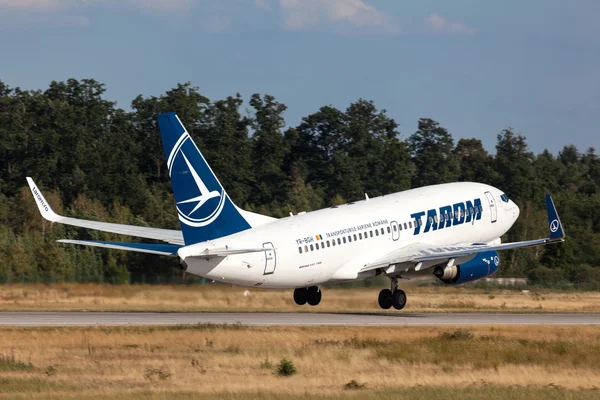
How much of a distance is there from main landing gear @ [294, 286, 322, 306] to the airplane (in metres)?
Result: 0.05

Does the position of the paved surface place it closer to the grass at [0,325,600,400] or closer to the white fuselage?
Result: the white fuselage

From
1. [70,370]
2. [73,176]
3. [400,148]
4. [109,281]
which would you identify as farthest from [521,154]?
[70,370]

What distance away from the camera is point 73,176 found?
114m

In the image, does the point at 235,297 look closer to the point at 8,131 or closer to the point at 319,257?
the point at 319,257

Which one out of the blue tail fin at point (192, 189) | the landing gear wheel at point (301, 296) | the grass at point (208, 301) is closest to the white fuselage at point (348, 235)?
the blue tail fin at point (192, 189)

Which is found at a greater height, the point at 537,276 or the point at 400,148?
the point at 400,148

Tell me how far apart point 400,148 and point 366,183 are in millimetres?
8509

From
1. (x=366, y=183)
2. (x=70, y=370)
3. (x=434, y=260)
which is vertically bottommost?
(x=70, y=370)

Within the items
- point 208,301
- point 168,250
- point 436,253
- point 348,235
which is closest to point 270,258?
point 168,250

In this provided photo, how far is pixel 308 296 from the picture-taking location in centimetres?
5216

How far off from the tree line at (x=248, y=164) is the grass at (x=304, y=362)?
154ft

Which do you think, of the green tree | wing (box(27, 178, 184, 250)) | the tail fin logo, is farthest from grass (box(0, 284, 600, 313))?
the green tree

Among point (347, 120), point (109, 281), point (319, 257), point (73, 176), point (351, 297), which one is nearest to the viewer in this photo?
point (319, 257)

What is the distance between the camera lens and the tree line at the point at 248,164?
324ft
